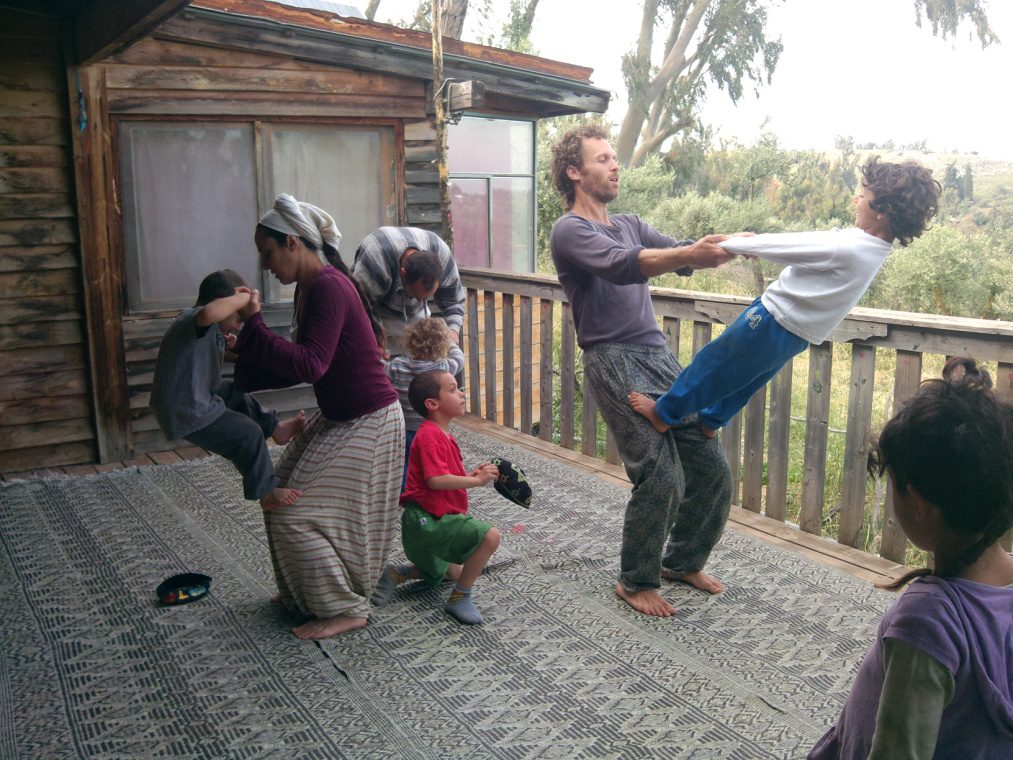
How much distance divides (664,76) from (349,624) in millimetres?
23474

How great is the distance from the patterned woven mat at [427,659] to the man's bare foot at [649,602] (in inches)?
1.6

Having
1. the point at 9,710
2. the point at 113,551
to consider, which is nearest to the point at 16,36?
the point at 113,551

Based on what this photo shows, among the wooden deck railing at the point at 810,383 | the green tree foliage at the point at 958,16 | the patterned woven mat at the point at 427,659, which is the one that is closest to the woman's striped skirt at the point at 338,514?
the patterned woven mat at the point at 427,659

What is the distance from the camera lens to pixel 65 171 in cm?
529

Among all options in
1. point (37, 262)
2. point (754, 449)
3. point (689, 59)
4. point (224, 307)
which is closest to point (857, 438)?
point (754, 449)

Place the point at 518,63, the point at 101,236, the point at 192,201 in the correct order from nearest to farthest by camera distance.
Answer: the point at 101,236 → the point at 192,201 → the point at 518,63

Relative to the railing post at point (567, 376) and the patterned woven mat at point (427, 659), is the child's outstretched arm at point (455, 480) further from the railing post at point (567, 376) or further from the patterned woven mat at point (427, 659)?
the railing post at point (567, 376)

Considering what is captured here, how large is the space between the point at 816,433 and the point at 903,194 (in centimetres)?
153

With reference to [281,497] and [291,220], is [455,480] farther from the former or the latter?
[291,220]

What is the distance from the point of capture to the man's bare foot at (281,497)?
3.12 m

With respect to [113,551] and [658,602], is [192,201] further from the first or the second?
[658,602]

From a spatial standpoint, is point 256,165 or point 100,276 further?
point 256,165

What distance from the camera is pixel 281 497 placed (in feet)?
10.2

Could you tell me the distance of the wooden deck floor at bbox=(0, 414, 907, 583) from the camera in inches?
149
